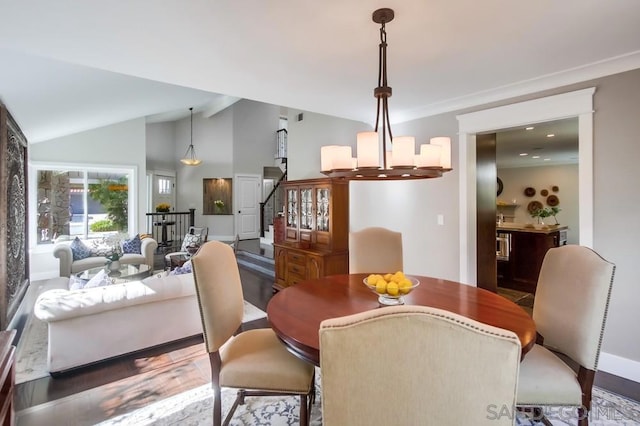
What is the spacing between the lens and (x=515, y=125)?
114 inches

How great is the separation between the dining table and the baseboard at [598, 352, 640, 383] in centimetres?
144

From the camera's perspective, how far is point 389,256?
2801 millimetres

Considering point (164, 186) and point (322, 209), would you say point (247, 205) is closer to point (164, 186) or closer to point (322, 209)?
point (164, 186)

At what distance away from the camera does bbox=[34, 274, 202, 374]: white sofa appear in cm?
245

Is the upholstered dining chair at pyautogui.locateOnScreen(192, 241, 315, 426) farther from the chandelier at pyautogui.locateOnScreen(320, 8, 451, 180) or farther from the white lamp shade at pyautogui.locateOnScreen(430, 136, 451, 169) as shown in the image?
the white lamp shade at pyautogui.locateOnScreen(430, 136, 451, 169)

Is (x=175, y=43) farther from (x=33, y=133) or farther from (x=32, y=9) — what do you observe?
(x=33, y=133)

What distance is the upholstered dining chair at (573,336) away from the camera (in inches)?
58.4

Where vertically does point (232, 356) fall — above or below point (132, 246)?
below

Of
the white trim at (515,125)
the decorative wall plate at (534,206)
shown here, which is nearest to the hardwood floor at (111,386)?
the white trim at (515,125)

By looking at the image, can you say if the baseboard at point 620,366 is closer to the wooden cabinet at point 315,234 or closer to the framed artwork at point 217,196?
the wooden cabinet at point 315,234

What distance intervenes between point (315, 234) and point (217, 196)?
20.6ft

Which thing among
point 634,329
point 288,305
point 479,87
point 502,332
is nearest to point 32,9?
point 288,305

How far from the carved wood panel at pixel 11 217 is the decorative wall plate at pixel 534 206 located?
10.7 m

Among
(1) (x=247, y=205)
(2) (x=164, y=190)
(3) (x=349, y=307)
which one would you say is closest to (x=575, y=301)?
(3) (x=349, y=307)
